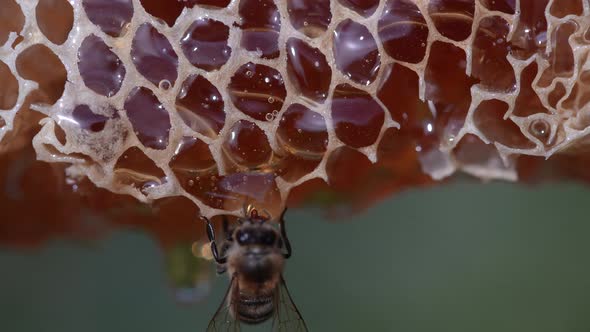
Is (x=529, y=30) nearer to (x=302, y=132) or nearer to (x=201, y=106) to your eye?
(x=302, y=132)

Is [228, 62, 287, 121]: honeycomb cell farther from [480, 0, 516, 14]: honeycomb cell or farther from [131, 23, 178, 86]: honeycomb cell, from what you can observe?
[480, 0, 516, 14]: honeycomb cell

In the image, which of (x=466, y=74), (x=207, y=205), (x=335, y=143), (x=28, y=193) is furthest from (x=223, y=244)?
(x=466, y=74)

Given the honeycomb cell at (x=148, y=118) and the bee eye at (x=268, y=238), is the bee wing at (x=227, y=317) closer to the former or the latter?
the bee eye at (x=268, y=238)

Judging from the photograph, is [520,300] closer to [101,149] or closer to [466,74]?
[466,74]

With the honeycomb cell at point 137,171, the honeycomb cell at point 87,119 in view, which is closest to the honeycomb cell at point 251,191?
the honeycomb cell at point 137,171

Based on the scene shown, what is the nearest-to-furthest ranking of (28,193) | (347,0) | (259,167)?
(347,0)
(259,167)
(28,193)

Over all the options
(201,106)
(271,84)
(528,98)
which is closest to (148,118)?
(201,106)

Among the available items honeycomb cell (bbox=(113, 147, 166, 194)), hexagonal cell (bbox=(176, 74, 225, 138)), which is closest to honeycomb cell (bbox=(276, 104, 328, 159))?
hexagonal cell (bbox=(176, 74, 225, 138))
